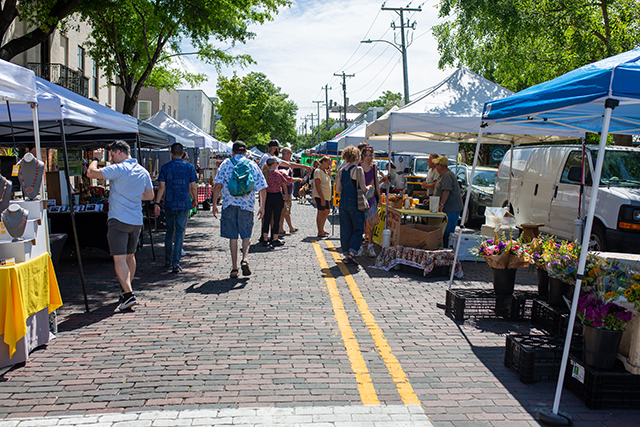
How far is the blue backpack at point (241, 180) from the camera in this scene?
23.7 ft

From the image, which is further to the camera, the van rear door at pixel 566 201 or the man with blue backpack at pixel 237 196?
the van rear door at pixel 566 201

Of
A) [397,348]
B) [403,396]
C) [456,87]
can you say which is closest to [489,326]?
[397,348]

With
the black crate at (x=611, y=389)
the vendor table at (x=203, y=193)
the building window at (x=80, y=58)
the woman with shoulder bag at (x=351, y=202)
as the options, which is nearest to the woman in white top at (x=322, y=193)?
the woman with shoulder bag at (x=351, y=202)

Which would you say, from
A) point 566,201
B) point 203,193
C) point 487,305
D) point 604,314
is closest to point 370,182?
point 487,305

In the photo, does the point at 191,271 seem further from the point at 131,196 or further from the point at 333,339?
the point at 333,339

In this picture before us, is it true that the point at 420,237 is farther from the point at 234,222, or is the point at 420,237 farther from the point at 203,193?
the point at 203,193

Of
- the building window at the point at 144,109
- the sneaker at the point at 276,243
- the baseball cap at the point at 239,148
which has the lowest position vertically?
the sneaker at the point at 276,243

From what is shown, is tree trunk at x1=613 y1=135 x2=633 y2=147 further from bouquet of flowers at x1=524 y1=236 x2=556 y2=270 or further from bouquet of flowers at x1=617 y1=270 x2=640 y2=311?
bouquet of flowers at x1=617 y1=270 x2=640 y2=311

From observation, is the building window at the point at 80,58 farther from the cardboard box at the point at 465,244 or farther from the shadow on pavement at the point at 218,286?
the cardboard box at the point at 465,244

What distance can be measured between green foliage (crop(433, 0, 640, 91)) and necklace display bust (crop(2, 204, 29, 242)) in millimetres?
12364

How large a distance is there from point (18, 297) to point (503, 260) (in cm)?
484

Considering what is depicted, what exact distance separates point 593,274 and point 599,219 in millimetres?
5495

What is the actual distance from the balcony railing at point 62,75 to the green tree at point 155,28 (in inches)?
73.9

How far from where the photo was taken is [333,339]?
489 centimetres
